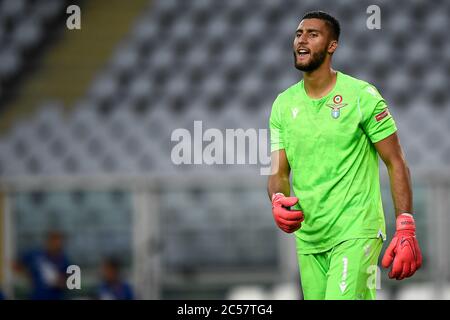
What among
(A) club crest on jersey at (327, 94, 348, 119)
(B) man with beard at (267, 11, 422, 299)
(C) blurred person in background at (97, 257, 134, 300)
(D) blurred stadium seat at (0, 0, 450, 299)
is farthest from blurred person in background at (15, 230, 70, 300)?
(A) club crest on jersey at (327, 94, 348, 119)

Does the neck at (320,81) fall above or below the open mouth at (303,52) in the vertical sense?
below

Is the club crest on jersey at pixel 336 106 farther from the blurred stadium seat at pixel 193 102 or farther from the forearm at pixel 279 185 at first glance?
the blurred stadium seat at pixel 193 102

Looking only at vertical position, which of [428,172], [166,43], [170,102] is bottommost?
[428,172]

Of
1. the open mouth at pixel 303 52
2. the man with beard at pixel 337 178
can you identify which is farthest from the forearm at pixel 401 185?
the open mouth at pixel 303 52

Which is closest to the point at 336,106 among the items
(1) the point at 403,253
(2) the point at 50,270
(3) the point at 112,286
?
(1) the point at 403,253

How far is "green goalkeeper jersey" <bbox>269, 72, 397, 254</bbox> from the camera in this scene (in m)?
3.57

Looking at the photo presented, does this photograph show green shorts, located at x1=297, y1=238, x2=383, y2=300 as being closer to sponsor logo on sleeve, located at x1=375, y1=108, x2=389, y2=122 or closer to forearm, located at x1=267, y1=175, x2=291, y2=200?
forearm, located at x1=267, y1=175, x2=291, y2=200

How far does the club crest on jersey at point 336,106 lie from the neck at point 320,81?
0.06 metres

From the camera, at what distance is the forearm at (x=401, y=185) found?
353 centimetres

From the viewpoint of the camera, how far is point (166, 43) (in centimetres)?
1011

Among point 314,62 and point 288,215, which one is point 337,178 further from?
point 314,62

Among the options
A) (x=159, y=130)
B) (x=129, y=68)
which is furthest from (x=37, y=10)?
(x=159, y=130)
